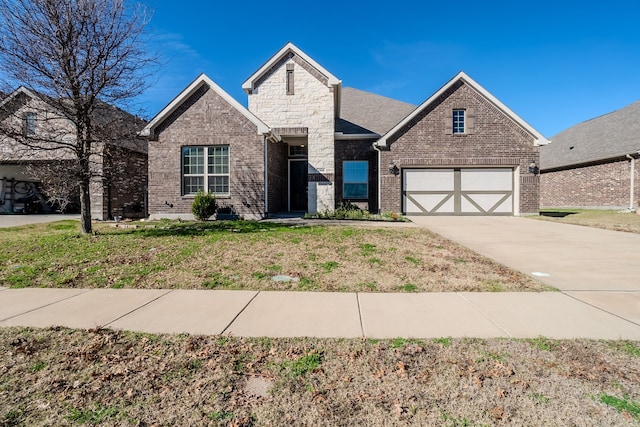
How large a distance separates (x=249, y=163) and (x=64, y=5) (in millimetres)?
7135

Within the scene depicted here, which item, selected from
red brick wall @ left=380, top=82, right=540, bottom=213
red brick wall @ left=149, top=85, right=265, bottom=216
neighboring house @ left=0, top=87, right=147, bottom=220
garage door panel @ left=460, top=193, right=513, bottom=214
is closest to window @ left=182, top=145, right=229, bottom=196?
red brick wall @ left=149, top=85, right=265, bottom=216

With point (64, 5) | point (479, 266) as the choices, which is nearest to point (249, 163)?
point (64, 5)

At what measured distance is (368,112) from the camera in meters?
19.9

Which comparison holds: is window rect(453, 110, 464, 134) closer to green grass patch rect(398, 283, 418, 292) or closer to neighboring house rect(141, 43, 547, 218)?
neighboring house rect(141, 43, 547, 218)

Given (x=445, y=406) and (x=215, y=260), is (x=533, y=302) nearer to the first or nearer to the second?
(x=445, y=406)

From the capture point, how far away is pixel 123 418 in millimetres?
2092

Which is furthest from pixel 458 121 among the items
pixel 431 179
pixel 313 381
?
Result: pixel 313 381

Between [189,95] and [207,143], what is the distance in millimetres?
2176

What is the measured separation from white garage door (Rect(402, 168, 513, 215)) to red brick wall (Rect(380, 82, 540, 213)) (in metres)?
0.43

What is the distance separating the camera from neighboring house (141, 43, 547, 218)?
13688mm

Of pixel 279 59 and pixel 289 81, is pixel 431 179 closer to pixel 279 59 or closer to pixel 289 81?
pixel 289 81

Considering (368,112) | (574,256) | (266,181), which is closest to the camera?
(574,256)

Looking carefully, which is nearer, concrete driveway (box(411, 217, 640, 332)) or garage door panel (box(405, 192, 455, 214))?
concrete driveway (box(411, 217, 640, 332))

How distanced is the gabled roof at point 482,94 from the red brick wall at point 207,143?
6.19 m
